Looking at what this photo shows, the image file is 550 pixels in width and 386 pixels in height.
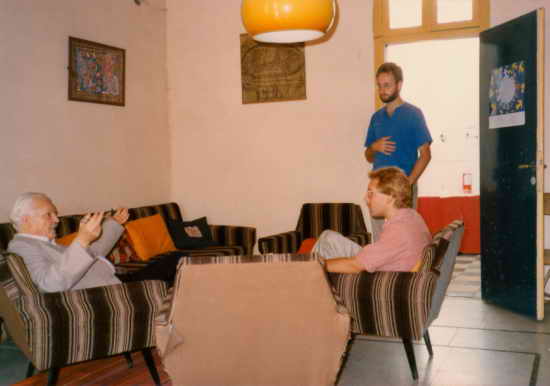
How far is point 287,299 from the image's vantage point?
214 centimetres

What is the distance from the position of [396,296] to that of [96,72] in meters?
3.37

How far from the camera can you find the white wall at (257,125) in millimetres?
5520

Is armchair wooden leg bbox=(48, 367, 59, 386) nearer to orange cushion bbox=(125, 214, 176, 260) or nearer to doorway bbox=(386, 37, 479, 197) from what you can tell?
orange cushion bbox=(125, 214, 176, 260)

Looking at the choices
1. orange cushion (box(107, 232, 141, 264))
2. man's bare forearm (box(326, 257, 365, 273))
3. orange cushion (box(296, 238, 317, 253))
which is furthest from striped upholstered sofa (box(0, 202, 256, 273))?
man's bare forearm (box(326, 257, 365, 273))

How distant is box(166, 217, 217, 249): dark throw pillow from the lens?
5488 mm

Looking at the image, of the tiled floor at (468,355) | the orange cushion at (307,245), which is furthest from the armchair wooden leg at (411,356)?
the orange cushion at (307,245)

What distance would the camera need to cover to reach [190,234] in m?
5.54

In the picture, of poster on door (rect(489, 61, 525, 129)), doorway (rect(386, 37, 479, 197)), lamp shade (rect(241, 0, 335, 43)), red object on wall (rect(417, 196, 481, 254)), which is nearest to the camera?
lamp shade (rect(241, 0, 335, 43))

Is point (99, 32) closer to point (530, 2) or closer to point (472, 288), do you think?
point (530, 2)

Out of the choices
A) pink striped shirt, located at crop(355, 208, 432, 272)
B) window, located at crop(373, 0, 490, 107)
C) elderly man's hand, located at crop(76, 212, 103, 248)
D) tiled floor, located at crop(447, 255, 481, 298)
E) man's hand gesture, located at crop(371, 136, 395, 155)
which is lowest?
tiled floor, located at crop(447, 255, 481, 298)

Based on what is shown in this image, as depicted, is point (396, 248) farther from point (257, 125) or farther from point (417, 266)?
point (257, 125)

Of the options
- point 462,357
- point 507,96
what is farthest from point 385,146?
point 462,357

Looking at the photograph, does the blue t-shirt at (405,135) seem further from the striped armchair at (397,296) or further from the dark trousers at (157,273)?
the dark trousers at (157,273)

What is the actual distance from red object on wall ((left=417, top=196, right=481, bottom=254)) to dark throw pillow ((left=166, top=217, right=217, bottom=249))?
122 inches
